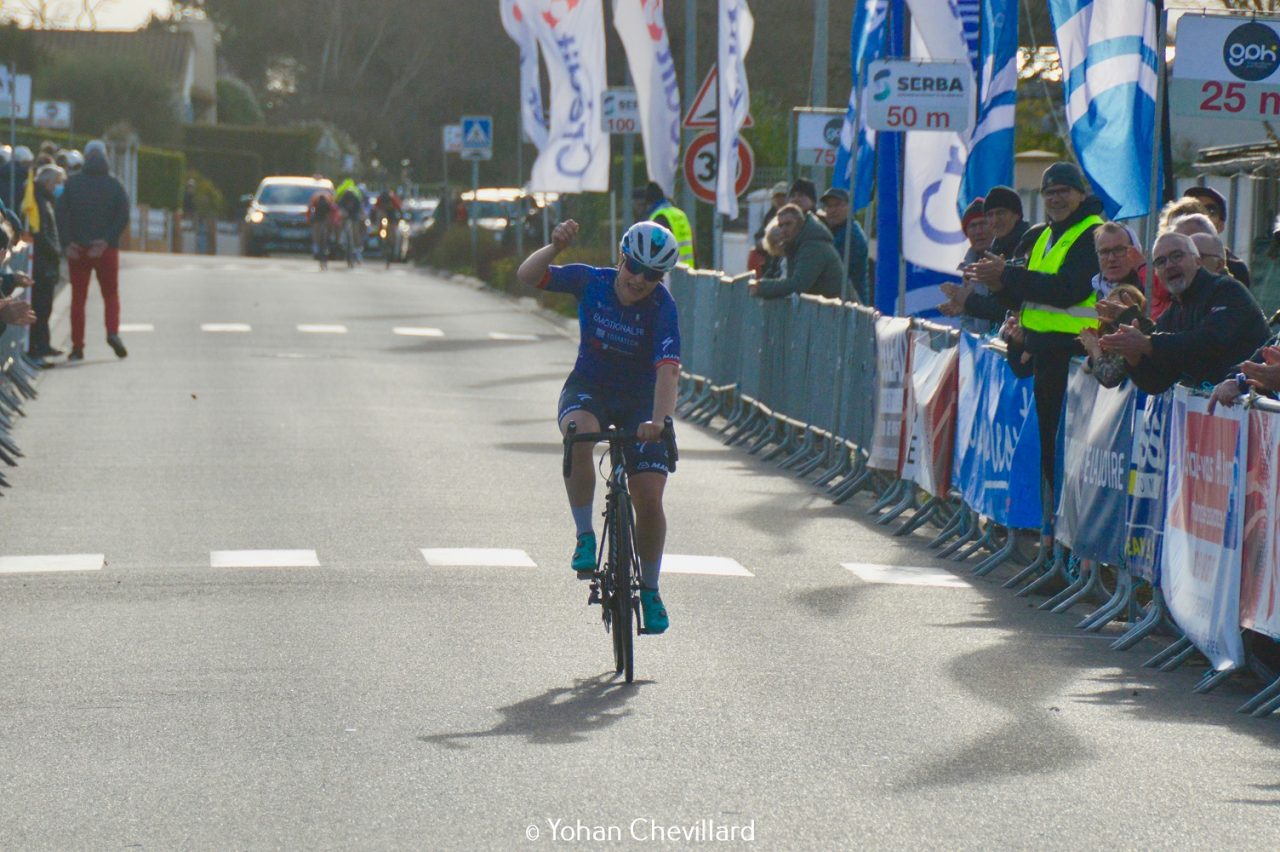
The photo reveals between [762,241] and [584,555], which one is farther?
[762,241]

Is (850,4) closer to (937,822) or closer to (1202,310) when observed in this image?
(1202,310)

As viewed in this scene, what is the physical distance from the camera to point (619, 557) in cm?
1001

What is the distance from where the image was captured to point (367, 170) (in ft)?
329

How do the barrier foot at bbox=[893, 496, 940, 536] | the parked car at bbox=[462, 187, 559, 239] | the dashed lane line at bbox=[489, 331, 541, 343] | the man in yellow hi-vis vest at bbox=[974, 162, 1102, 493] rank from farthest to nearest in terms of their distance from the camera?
the parked car at bbox=[462, 187, 559, 239], the dashed lane line at bbox=[489, 331, 541, 343], the barrier foot at bbox=[893, 496, 940, 536], the man in yellow hi-vis vest at bbox=[974, 162, 1102, 493]

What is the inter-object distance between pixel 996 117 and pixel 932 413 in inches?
107

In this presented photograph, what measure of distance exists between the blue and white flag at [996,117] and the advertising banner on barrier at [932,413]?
170 centimetres

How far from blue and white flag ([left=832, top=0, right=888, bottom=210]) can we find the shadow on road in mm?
10585

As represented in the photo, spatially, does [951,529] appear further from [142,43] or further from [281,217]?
[142,43]

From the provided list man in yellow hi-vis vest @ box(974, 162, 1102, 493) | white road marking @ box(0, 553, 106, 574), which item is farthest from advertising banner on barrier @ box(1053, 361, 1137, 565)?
white road marking @ box(0, 553, 106, 574)

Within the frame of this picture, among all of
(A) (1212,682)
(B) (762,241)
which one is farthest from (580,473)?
(B) (762,241)

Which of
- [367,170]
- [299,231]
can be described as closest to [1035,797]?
[299,231]

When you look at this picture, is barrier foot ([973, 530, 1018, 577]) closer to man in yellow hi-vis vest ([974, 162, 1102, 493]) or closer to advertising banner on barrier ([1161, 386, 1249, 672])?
man in yellow hi-vis vest ([974, 162, 1102, 493])

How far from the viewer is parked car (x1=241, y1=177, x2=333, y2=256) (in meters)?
61.1

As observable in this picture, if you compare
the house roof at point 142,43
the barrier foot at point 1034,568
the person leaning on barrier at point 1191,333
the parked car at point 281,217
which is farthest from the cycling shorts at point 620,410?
the house roof at point 142,43
